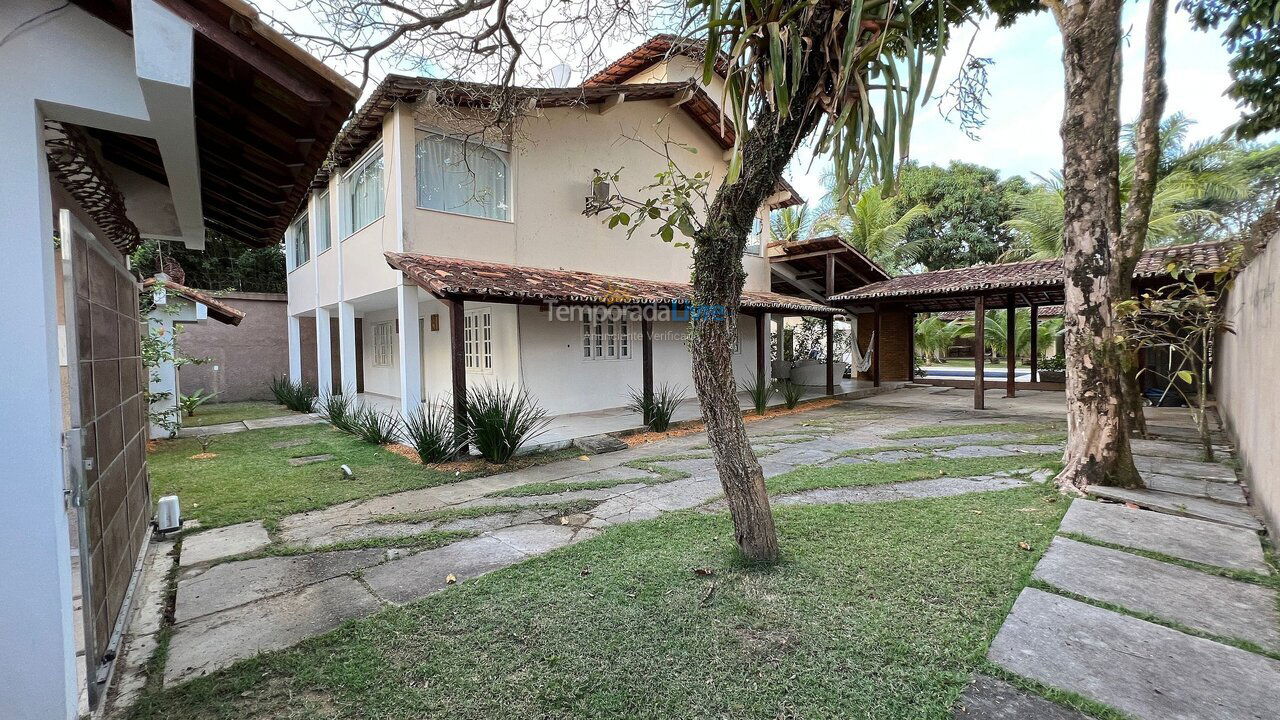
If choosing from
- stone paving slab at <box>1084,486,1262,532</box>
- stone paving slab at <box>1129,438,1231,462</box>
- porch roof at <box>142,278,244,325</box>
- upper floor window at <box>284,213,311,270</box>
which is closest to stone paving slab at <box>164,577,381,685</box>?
stone paving slab at <box>1084,486,1262,532</box>

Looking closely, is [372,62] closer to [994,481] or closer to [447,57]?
[447,57]

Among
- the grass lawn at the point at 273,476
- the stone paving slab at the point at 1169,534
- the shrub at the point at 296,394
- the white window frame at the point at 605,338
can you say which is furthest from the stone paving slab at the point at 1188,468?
the shrub at the point at 296,394

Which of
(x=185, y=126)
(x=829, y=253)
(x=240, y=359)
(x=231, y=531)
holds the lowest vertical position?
(x=231, y=531)

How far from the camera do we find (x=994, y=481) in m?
6.01

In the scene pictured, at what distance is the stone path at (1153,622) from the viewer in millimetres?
2379

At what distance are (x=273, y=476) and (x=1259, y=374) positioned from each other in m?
10.8

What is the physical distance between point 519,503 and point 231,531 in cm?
255

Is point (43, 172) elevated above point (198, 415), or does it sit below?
above

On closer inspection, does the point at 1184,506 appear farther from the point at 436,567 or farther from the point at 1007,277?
the point at 1007,277

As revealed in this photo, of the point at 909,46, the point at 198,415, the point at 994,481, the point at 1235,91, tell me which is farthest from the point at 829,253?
the point at 198,415

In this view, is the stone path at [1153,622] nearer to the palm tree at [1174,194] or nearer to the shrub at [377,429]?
the shrub at [377,429]

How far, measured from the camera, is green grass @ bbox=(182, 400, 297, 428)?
1244 cm

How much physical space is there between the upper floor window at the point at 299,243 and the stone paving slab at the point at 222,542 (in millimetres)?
11888

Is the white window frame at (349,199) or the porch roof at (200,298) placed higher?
the white window frame at (349,199)
